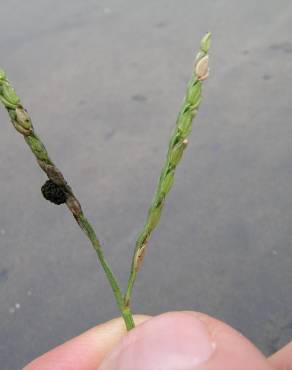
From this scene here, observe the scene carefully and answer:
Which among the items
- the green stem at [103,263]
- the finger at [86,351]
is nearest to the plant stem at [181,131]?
the green stem at [103,263]

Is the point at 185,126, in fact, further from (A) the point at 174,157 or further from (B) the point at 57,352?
(B) the point at 57,352

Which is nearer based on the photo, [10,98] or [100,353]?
[10,98]

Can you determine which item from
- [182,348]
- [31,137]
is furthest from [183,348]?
[31,137]

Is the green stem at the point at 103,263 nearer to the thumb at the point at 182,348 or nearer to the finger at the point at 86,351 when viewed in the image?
the thumb at the point at 182,348

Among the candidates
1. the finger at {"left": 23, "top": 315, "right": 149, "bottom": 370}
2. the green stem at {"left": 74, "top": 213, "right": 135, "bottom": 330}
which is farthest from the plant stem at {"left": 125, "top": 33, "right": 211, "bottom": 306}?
the finger at {"left": 23, "top": 315, "right": 149, "bottom": 370}

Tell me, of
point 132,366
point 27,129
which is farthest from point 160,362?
point 27,129

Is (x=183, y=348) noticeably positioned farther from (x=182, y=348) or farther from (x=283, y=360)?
(x=283, y=360)

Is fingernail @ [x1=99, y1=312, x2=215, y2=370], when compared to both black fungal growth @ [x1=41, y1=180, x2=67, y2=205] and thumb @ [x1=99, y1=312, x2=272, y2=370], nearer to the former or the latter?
thumb @ [x1=99, y1=312, x2=272, y2=370]

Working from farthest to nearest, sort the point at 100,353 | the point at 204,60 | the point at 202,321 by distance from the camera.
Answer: the point at 100,353 < the point at 202,321 < the point at 204,60
